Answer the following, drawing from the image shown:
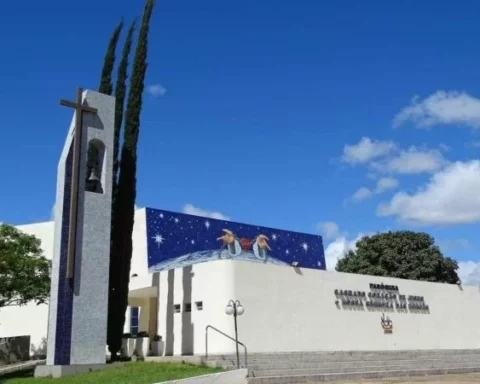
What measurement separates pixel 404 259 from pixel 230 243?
1541cm

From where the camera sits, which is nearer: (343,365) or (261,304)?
(343,365)

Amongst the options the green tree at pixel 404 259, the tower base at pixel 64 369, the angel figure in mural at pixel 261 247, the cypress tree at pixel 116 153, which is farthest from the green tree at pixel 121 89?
the green tree at pixel 404 259

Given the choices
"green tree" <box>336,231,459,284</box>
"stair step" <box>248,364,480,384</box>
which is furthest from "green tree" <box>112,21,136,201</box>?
"green tree" <box>336,231,459,284</box>

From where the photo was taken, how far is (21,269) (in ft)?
78.4

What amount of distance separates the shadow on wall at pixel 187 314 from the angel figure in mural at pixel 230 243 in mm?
11698

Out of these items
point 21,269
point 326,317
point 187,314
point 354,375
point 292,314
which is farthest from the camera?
point 21,269

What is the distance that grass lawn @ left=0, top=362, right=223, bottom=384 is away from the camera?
1570 cm

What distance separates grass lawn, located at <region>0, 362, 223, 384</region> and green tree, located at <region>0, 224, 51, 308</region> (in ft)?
20.2

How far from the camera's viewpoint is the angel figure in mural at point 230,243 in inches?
1337

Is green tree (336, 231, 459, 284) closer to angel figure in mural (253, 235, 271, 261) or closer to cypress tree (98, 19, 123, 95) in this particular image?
angel figure in mural (253, 235, 271, 261)

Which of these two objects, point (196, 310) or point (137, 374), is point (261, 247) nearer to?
point (196, 310)

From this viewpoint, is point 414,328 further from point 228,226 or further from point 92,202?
point 92,202


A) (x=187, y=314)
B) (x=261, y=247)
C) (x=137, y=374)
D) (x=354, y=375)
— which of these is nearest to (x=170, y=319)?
(x=187, y=314)

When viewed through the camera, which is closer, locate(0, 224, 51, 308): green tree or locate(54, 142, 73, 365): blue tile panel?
locate(54, 142, 73, 365): blue tile panel
